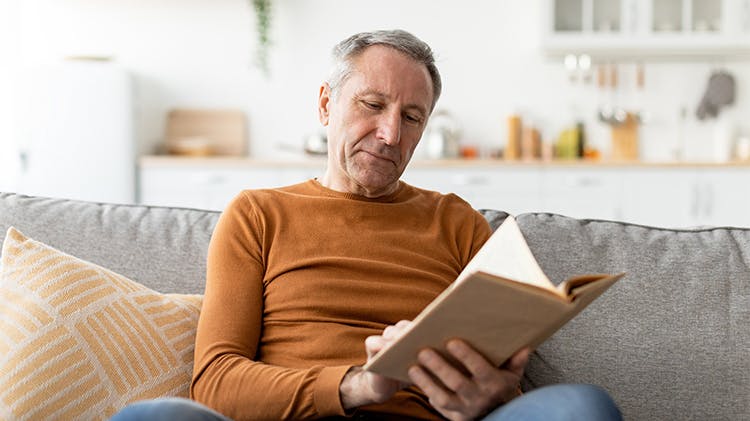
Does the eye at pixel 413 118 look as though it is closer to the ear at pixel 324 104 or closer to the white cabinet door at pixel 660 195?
the ear at pixel 324 104

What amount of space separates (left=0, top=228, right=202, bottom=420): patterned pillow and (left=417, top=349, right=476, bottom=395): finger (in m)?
0.58

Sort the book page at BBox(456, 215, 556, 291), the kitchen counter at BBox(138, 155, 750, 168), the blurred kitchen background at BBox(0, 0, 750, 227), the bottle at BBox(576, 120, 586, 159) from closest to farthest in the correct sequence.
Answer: the book page at BBox(456, 215, 556, 291)
the kitchen counter at BBox(138, 155, 750, 168)
the blurred kitchen background at BBox(0, 0, 750, 227)
the bottle at BBox(576, 120, 586, 159)

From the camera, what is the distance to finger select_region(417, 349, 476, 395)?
1195 millimetres

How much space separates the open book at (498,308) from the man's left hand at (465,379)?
0.01 meters

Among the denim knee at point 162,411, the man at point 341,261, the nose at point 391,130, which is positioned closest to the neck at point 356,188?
the man at point 341,261

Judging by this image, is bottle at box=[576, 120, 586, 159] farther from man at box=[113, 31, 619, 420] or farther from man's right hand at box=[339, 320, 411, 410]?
man's right hand at box=[339, 320, 411, 410]

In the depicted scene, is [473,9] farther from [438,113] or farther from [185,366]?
[185,366]

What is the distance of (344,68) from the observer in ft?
5.69

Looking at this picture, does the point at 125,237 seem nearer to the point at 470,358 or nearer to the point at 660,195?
the point at 470,358

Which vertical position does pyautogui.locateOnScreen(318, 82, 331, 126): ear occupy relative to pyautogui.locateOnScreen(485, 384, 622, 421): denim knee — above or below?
above

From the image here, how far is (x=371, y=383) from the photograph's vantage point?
1.30m

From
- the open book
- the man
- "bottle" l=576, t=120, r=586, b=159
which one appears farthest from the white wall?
the open book

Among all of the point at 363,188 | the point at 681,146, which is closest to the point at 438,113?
the point at 681,146

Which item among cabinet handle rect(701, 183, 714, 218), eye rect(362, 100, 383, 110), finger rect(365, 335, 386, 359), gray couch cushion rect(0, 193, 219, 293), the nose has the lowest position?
cabinet handle rect(701, 183, 714, 218)
